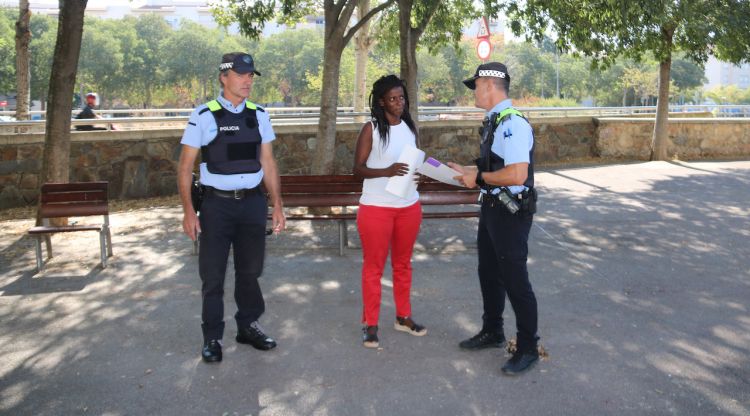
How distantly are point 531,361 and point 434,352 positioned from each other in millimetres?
641

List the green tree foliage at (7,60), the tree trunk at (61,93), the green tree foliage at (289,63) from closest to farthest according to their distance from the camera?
the tree trunk at (61,93), the green tree foliage at (7,60), the green tree foliage at (289,63)

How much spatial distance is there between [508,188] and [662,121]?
46.1 ft

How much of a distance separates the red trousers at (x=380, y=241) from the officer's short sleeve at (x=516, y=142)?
86 cm

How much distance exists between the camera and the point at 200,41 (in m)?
61.8

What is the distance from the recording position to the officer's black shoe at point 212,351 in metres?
4.60

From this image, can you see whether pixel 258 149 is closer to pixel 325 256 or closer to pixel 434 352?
pixel 434 352

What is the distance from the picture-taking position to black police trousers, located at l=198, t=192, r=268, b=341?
4.50m

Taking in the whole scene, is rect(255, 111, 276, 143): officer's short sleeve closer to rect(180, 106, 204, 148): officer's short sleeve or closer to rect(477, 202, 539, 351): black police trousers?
rect(180, 106, 204, 148): officer's short sleeve

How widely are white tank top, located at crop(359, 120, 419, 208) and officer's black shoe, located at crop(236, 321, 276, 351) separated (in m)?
1.08

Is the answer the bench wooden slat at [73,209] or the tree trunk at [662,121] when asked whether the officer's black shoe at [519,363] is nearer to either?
the bench wooden slat at [73,209]

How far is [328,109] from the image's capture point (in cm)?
1023

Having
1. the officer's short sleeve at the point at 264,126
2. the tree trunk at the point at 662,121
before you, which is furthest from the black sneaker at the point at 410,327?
the tree trunk at the point at 662,121

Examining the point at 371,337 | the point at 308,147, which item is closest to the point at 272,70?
the point at 308,147

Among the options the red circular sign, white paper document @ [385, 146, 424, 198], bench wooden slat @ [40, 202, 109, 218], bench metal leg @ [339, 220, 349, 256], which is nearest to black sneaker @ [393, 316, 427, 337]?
white paper document @ [385, 146, 424, 198]
